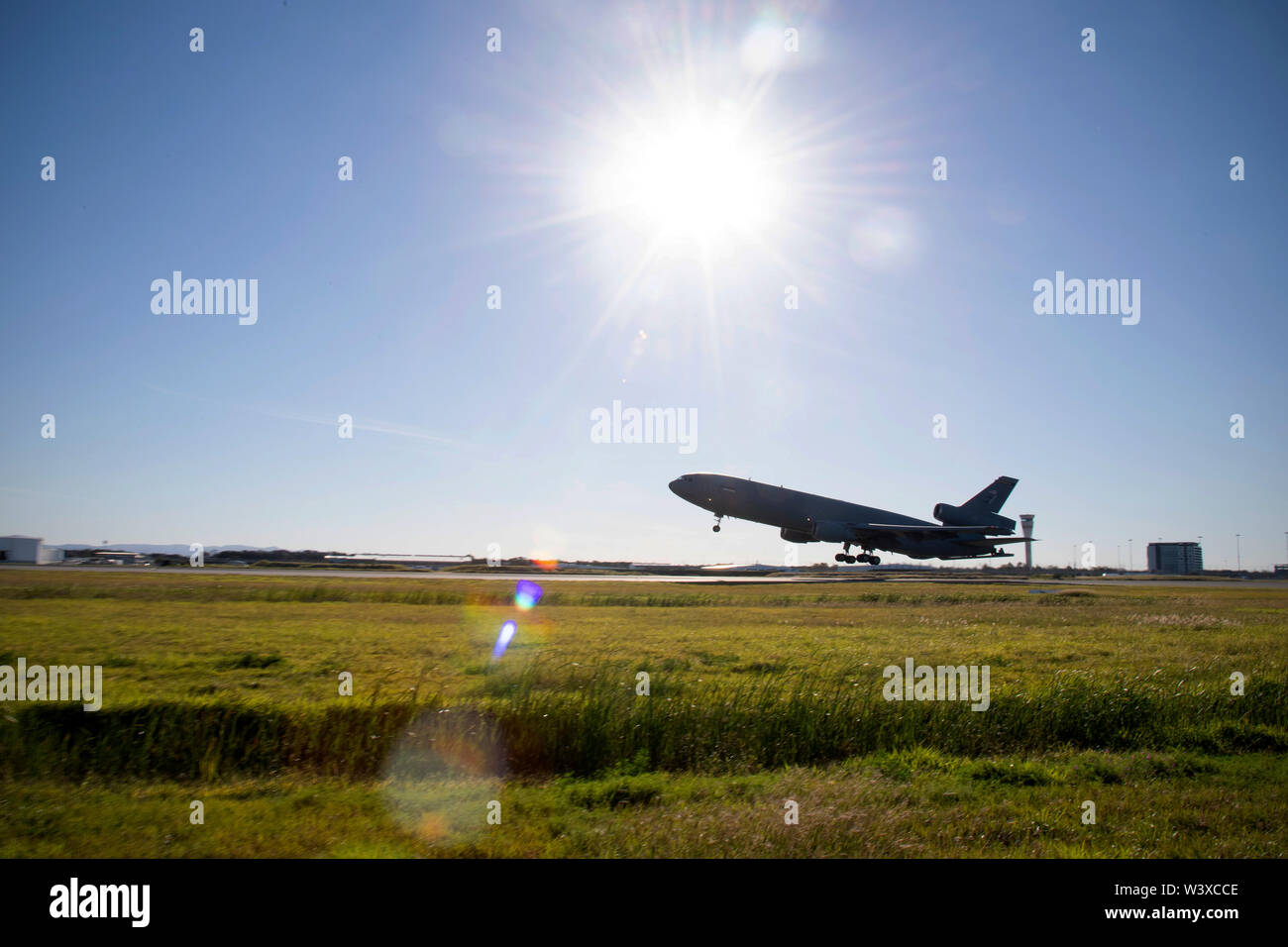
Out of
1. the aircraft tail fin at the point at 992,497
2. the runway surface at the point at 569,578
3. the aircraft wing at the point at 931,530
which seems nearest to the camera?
the runway surface at the point at 569,578

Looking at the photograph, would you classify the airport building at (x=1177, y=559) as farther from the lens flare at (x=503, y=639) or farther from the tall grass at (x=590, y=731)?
the tall grass at (x=590, y=731)

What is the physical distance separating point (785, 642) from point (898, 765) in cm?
1444

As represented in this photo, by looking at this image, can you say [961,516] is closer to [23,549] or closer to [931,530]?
[931,530]

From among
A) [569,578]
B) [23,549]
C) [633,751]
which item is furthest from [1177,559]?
[23,549]

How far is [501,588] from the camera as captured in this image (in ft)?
187

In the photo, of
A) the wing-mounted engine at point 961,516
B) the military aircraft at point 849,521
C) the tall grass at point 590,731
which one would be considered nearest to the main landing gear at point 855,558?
the military aircraft at point 849,521

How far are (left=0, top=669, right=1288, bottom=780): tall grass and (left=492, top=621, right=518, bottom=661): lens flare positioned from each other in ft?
25.6

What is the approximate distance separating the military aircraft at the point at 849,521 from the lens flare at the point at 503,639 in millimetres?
44564

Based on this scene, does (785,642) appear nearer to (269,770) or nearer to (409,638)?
(409,638)

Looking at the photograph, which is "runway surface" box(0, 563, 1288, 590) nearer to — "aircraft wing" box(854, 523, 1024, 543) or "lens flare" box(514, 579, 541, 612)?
"aircraft wing" box(854, 523, 1024, 543)

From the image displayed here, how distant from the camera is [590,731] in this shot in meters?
13.6

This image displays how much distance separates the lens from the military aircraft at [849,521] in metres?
82.2
